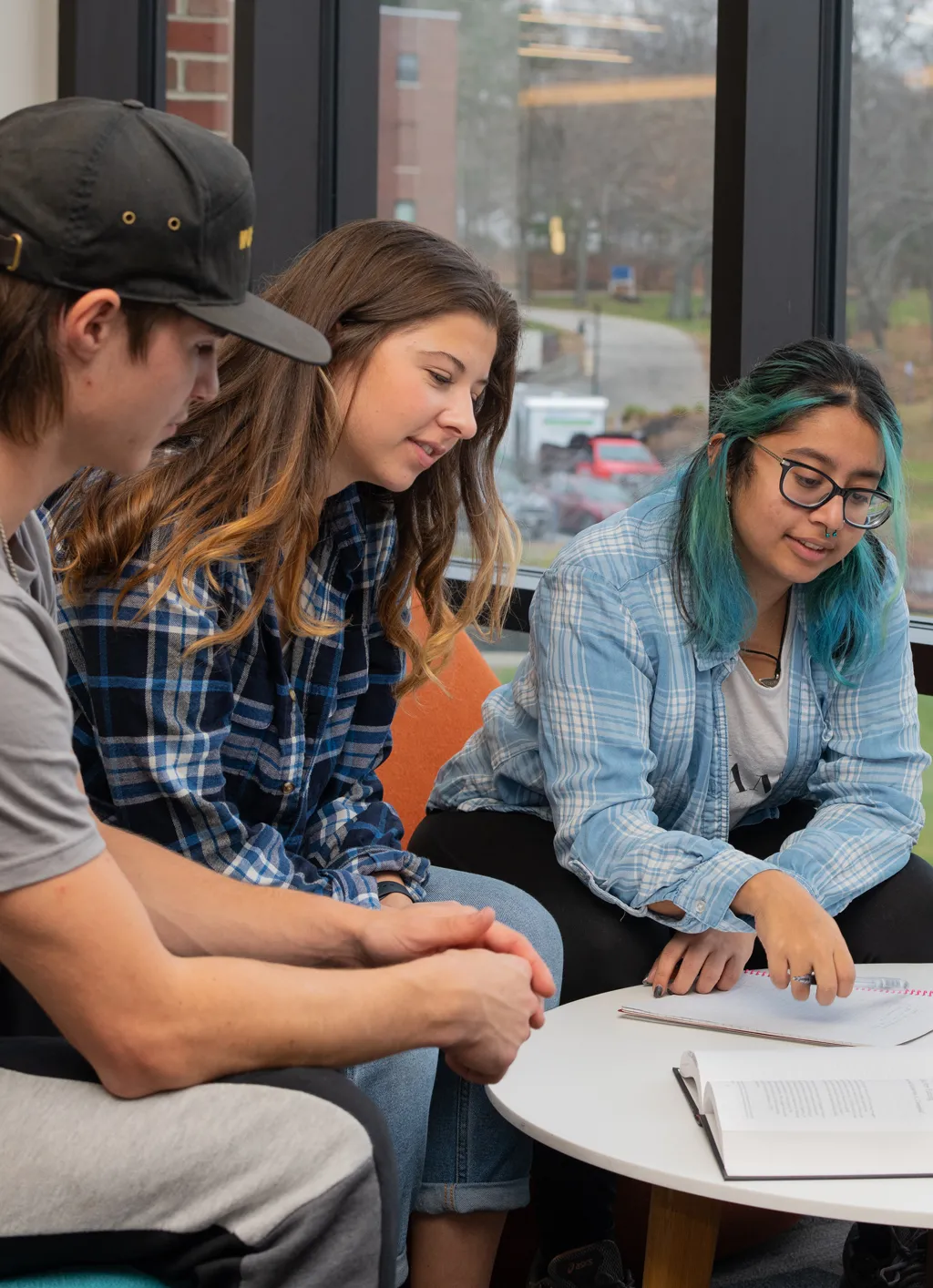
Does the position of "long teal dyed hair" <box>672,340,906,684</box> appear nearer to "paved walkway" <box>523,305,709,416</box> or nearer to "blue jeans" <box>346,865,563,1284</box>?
"blue jeans" <box>346,865,563,1284</box>

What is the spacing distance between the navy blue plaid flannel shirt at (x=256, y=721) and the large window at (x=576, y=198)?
1.26 m

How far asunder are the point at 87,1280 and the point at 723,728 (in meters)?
1.19

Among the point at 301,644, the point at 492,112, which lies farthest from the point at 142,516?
the point at 492,112

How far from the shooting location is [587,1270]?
1754 millimetres

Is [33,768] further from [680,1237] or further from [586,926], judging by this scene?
[586,926]

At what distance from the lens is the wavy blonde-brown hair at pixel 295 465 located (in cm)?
162

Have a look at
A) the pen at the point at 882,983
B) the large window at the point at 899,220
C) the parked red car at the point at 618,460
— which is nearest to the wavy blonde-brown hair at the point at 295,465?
the pen at the point at 882,983

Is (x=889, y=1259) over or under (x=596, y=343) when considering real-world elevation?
under

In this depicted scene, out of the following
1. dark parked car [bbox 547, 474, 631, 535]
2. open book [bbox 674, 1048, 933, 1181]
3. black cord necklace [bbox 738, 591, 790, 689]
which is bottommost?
open book [bbox 674, 1048, 933, 1181]

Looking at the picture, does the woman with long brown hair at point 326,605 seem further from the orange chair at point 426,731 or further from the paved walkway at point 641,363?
the paved walkway at point 641,363

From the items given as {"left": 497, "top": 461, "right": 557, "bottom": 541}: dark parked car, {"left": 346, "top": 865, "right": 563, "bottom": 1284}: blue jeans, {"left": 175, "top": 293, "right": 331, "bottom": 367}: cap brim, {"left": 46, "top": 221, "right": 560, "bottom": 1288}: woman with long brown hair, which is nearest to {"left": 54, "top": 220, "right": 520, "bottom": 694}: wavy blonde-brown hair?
{"left": 46, "top": 221, "right": 560, "bottom": 1288}: woman with long brown hair

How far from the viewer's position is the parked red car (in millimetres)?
3250

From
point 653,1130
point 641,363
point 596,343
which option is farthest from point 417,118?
point 653,1130

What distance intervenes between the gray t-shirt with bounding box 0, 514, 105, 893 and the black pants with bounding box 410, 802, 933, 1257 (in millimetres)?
912
